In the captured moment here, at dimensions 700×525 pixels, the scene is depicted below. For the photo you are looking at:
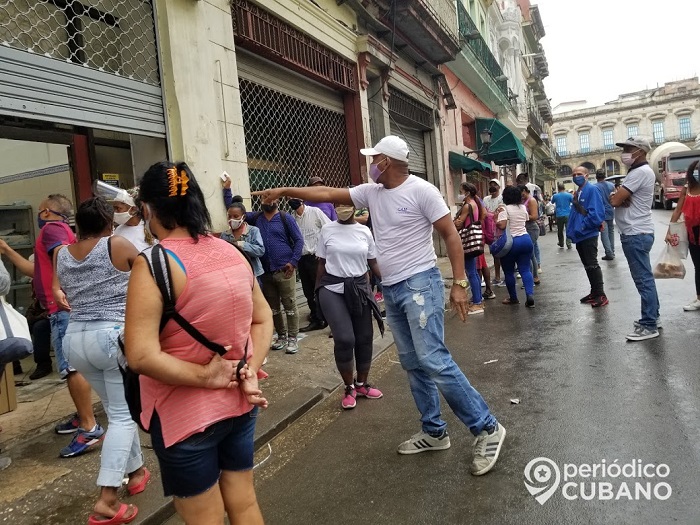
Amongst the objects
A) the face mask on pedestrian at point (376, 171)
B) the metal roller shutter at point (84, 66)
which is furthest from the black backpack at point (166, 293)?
the metal roller shutter at point (84, 66)

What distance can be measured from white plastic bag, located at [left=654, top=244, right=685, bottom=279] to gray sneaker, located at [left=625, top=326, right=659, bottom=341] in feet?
2.25

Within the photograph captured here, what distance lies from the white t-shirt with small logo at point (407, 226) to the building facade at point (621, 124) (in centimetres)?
6847

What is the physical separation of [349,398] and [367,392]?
0.71ft

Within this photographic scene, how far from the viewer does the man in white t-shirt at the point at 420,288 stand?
3143 millimetres

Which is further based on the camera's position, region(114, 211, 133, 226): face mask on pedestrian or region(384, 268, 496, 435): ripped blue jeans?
region(114, 211, 133, 226): face mask on pedestrian

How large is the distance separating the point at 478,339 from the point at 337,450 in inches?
121

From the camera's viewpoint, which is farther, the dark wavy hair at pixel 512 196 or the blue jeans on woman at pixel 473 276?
the dark wavy hair at pixel 512 196

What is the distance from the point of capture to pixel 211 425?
1.83 m

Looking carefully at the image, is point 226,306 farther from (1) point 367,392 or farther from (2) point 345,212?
(1) point 367,392

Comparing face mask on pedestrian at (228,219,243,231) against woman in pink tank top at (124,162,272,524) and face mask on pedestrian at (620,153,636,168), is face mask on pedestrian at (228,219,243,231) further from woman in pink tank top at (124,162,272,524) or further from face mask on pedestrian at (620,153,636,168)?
face mask on pedestrian at (620,153,636,168)

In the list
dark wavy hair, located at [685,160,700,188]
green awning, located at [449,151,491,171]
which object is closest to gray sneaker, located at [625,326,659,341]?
dark wavy hair, located at [685,160,700,188]

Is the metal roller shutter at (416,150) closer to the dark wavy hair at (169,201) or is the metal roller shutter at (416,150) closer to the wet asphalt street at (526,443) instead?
the wet asphalt street at (526,443)

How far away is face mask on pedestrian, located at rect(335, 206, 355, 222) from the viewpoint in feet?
14.7

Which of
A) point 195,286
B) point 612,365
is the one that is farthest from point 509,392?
point 195,286
